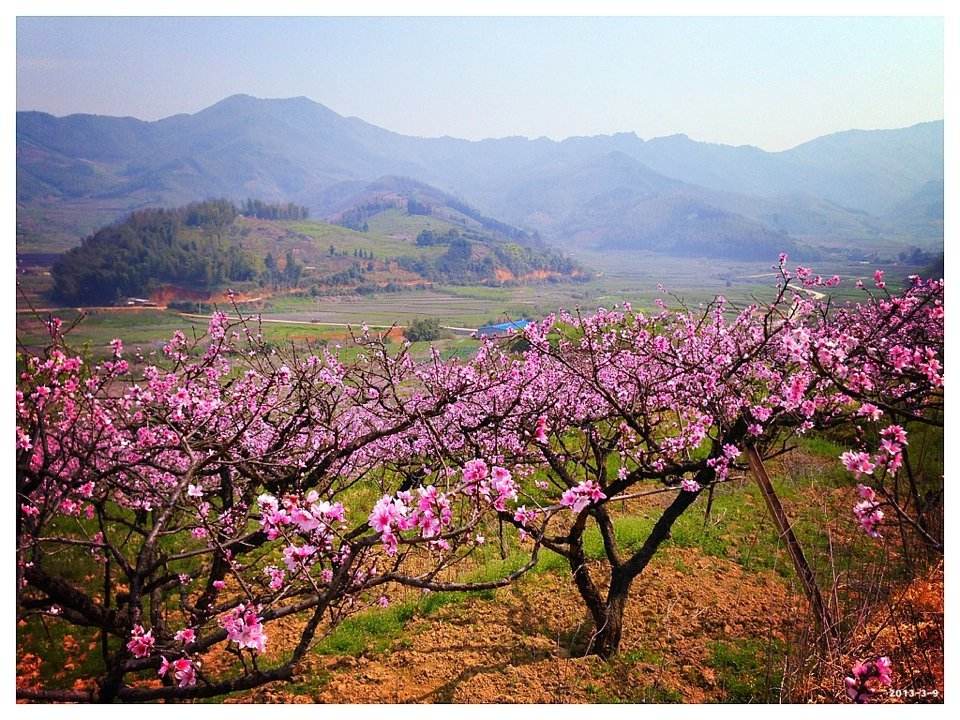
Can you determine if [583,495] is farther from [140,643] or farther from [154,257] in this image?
[154,257]

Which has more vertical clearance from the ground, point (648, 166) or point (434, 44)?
point (434, 44)

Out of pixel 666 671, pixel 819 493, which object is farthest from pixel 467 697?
pixel 819 493

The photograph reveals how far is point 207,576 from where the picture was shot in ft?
8.20

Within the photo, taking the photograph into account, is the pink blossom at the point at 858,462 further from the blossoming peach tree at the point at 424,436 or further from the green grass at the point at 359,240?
the green grass at the point at 359,240

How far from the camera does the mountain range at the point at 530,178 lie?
275cm

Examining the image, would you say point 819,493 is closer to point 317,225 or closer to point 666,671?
point 666,671

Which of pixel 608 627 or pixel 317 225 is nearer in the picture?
pixel 608 627

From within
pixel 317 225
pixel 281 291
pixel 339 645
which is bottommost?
A: pixel 339 645

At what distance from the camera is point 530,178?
3.16 meters

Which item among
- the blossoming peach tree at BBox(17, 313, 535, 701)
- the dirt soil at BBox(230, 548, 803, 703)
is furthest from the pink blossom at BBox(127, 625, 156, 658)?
the dirt soil at BBox(230, 548, 803, 703)

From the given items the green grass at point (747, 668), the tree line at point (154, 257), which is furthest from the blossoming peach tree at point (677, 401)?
the tree line at point (154, 257)

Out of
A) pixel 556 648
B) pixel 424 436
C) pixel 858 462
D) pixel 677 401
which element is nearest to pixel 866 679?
pixel 858 462

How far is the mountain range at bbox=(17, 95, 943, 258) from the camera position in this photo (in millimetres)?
2754

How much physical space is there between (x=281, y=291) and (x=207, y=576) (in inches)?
52.4
